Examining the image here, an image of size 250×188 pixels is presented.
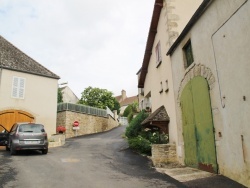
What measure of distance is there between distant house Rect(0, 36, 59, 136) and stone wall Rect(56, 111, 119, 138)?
5.83 meters

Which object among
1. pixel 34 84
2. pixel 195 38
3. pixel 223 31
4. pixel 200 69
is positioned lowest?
pixel 200 69

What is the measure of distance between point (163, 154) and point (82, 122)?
2045 centimetres

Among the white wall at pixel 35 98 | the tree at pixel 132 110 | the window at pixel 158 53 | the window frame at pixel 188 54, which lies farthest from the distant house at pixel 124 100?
the window frame at pixel 188 54

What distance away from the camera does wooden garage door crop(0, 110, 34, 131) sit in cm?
1900

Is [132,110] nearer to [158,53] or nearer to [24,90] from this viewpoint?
[24,90]

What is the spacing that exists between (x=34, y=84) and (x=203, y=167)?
55.6 feet

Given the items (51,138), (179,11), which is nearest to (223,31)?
(179,11)

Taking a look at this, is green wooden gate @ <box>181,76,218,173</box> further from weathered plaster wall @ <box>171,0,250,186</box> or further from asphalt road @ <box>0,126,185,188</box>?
asphalt road @ <box>0,126,185,188</box>

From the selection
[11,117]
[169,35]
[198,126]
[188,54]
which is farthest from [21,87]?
[198,126]

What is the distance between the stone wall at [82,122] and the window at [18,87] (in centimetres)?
822

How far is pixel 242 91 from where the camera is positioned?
592cm

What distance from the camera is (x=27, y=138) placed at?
12742 millimetres

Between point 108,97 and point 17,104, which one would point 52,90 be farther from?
point 108,97

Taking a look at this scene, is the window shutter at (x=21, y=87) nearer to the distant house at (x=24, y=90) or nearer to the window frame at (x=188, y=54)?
the distant house at (x=24, y=90)
